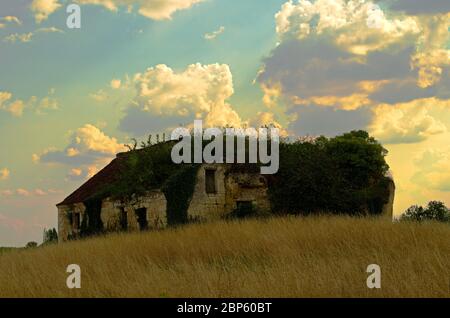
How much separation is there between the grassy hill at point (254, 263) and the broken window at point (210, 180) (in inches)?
342

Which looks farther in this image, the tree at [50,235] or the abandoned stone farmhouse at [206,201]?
the tree at [50,235]

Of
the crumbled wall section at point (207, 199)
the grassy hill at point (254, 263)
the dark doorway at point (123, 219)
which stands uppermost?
the crumbled wall section at point (207, 199)

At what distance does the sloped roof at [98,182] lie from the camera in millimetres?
37062

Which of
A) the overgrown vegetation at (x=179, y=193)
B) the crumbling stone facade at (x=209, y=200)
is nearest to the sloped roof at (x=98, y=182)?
the crumbling stone facade at (x=209, y=200)

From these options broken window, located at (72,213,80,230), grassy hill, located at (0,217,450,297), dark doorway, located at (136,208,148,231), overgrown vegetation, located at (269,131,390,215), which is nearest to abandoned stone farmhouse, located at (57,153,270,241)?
dark doorway, located at (136,208,148,231)

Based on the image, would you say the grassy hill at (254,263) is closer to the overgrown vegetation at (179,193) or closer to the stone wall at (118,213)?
the overgrown vegetation at (179,193)

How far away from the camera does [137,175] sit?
3203cm

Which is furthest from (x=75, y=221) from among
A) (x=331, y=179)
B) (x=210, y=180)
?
(x=331, y=179)

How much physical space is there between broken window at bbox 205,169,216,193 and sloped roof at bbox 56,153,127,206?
673cm

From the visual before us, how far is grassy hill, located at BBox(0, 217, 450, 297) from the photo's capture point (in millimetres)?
11658

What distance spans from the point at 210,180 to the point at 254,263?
51.0ft

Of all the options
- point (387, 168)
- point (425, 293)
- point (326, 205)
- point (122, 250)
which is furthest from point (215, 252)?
point (387, 168)

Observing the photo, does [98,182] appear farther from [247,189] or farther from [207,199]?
[247,189]
